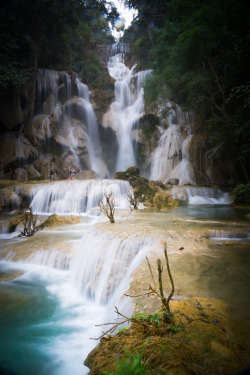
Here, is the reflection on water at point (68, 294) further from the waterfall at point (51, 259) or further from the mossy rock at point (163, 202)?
the mossy rock at point (163, 202)

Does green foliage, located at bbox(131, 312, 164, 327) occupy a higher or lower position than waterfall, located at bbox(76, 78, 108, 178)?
lower

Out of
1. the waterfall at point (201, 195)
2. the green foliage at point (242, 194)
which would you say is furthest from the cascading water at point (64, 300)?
the green foliage at point (242, 194)

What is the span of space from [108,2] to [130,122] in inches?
763

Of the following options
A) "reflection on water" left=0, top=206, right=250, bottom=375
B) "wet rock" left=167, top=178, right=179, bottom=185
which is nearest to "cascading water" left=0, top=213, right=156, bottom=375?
"reflection on water" left=0, top=206, right=250, bottom=375

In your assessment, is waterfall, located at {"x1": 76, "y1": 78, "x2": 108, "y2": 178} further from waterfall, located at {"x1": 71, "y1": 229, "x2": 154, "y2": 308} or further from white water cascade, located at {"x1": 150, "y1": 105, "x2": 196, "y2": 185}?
waterfall, located at {"x1": 71, "y1": 229, "x2": 154, "y2": 308}

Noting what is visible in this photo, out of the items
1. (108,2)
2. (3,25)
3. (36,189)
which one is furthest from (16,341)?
(108,2)

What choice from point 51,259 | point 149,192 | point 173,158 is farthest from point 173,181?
point 51,259

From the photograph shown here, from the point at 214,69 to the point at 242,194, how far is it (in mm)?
9324

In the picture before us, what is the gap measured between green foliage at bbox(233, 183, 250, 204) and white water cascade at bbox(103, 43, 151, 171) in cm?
1541

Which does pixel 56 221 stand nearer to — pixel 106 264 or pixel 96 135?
pixel 106 264

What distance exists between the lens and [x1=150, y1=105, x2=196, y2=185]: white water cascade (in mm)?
20672

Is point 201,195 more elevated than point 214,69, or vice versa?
point 214,69

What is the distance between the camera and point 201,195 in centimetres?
1559

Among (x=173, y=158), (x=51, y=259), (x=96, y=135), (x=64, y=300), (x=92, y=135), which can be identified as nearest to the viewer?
(x=64, y=300)
